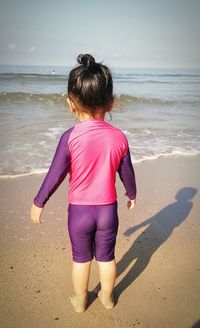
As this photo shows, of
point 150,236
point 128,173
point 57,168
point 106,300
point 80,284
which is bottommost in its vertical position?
point 150,236

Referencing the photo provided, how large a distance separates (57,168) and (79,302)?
1.01 m

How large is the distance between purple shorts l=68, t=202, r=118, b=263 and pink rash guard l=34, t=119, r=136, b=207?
0.05m

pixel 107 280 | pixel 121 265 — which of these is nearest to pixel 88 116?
pixel 107 280

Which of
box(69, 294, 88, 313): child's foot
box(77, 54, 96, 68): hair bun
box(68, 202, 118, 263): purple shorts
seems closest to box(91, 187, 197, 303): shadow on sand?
box(69, 294, 88, 313): child's foot

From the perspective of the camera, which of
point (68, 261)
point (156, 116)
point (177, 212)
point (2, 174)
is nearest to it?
point (68, 261)

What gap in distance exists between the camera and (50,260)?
2.71 m

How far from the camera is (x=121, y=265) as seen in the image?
8.99ft

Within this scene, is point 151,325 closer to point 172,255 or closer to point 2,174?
point 172,255

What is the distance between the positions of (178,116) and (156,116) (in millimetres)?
798

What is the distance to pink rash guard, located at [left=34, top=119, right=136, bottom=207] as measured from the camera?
69.4 inches

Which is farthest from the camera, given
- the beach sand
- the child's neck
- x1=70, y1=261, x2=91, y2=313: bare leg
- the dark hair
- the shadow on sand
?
the shadow on sand

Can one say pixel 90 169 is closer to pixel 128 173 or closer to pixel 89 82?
pixel 128 173

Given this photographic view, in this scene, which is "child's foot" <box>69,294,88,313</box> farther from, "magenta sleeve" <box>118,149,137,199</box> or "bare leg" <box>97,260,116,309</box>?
"magenta sleeve" <box>118,149,137,199</box>

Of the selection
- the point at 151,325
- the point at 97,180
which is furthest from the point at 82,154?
the point at 151,325
